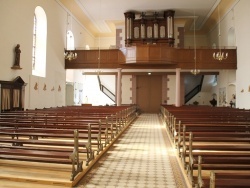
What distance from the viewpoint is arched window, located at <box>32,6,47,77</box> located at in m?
Result: 14.0

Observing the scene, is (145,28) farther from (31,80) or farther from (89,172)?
(89,172)

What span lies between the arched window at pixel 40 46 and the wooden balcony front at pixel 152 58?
3.11 meters

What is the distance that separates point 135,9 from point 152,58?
4.69m

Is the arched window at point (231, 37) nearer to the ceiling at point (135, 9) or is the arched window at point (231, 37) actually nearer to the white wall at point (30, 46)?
the ceiling at point (135, 9)

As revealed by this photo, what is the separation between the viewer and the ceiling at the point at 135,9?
16.5 meters

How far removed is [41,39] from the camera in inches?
557

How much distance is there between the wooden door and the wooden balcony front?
186 inches

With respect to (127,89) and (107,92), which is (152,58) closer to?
(127,89)

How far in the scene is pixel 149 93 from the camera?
2194 centimetres

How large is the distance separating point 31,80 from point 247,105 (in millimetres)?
11466

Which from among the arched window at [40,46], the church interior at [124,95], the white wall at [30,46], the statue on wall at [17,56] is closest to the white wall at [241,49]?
the church interior at [124,95]

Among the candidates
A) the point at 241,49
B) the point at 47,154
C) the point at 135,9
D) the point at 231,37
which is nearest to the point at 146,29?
the point at 135,9

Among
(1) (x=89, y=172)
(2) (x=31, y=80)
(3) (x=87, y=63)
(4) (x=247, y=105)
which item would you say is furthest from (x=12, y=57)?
(4) (x=247, y=105)

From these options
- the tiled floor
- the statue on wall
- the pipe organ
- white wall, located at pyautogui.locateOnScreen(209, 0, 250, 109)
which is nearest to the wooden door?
the pipe organ
